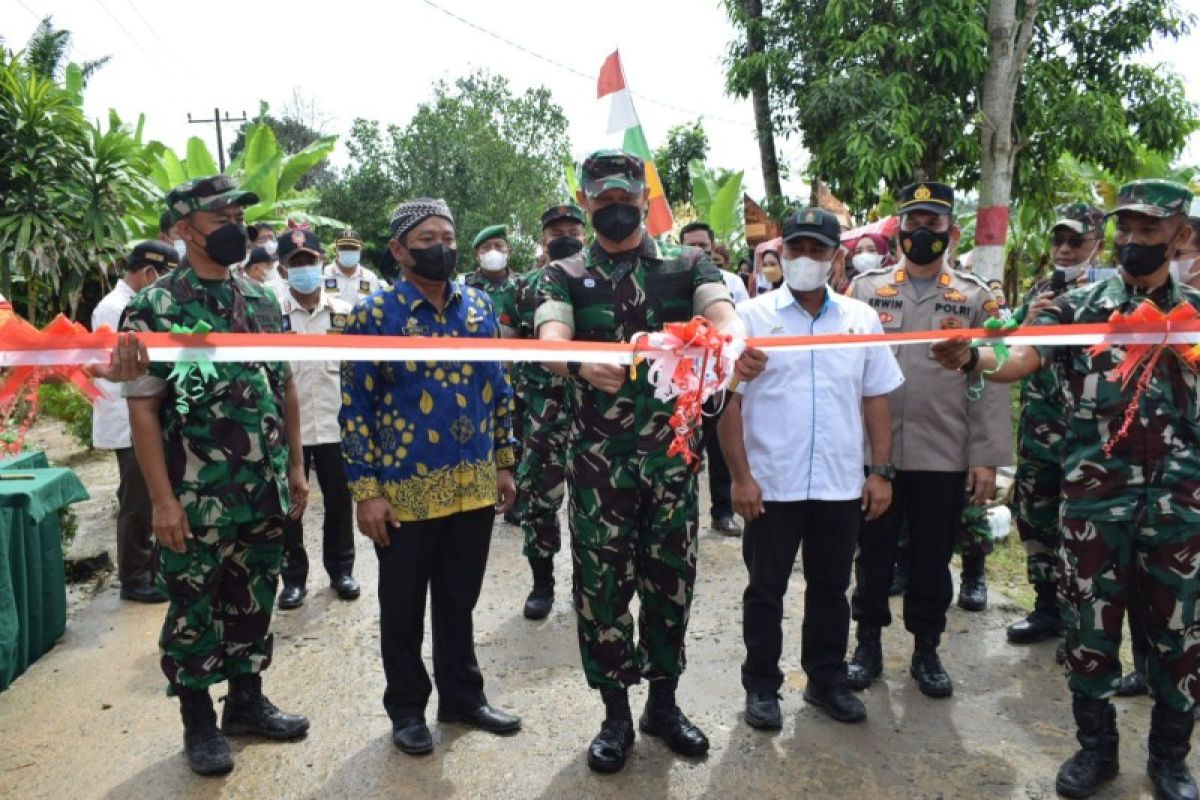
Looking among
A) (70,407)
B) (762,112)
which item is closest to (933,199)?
(70,407)

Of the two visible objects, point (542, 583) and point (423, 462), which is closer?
point (423, 462)

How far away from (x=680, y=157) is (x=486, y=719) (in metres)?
19.8

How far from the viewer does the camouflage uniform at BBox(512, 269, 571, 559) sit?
501cm

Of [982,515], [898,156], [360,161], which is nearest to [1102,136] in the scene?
[898,156]

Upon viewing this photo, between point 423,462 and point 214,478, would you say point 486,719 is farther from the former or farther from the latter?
Result: point 214,478

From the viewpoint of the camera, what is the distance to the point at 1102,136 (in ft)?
37.4

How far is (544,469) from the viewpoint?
5070mm

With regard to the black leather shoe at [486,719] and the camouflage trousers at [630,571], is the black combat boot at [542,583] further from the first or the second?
the camouflage trousers at [630,571]

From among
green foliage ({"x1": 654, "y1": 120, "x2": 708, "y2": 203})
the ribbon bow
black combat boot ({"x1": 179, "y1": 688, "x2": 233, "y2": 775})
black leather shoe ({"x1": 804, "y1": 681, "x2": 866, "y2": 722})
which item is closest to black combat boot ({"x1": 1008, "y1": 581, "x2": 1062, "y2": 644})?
black leather shoe ({"x1": 804, "y1": 681, "x2": 866, "y2": 722})

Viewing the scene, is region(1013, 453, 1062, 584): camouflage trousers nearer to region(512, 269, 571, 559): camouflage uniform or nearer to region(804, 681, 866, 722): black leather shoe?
region(804, 681, 866, 722): black leather shoe

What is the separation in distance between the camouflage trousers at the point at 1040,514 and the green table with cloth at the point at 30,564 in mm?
4987

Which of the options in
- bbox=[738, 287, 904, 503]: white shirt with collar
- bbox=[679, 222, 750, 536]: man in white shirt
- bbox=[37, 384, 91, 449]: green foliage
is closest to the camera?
bbox=[738, 287, 904, 503]: white shirt with collar

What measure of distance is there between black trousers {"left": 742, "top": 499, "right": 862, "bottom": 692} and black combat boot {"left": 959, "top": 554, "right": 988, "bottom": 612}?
163 cm

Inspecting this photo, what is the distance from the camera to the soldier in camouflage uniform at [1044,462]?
4469 mm
